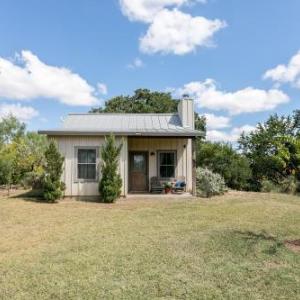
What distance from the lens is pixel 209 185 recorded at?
43.9ft

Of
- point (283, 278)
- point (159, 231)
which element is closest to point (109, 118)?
point (159, 231)

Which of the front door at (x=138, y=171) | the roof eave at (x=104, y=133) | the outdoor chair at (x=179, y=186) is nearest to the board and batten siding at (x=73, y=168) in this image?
the roof eave at (x=104, y=133)

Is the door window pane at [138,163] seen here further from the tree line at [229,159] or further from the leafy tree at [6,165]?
the leafy tree at [6,165]

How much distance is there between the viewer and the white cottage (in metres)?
12.4

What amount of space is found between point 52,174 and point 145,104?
23.6m

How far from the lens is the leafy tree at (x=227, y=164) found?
17172 mm

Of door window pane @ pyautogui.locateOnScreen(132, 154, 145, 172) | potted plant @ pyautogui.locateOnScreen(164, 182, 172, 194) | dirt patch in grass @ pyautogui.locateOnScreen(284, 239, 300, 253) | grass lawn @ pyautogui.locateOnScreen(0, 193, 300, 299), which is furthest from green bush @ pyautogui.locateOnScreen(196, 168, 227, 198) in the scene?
dirt patch in grass @ pyautogui.locateOnScreen(284, 239, 300, 253)

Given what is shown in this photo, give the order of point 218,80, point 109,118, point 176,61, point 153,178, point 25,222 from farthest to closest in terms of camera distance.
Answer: point 218,80 → point 176,61 → point 109,118 → point 153,178 → point 25,222

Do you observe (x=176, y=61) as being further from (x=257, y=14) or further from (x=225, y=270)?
(x=225, y=270)

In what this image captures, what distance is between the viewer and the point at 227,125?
27.2 meters

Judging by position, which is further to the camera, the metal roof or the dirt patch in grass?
the metal roof

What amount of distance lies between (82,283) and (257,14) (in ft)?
37.5

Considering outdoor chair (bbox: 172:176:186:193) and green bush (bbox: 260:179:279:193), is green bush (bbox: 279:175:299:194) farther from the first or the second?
outdoor chair (bbox: 172:176:186:193)

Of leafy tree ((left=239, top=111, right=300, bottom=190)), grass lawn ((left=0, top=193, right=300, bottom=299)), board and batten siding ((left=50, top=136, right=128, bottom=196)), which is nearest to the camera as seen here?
grass lawn ((left=0, top=193, right=300, bottom=299))
